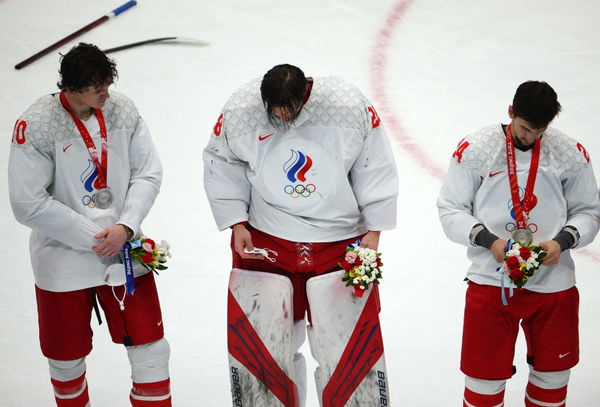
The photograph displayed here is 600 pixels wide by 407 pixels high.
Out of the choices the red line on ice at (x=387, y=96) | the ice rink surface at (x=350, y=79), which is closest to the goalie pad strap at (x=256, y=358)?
the ice rink surface at (x=350, y=79)

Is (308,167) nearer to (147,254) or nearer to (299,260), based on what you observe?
(299,260)

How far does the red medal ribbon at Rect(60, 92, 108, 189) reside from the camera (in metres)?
3.44

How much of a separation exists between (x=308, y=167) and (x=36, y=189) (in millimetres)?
924

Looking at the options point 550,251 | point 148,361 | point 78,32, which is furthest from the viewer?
point 78,32

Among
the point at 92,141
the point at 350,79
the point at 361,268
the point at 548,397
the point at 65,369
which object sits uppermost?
the point at 92,141

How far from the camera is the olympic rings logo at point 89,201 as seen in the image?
350 cm

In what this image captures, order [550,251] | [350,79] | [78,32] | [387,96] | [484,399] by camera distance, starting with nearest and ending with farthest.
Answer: [550,251] → [484,399] → [387,96] → [350,79] → [78,32]

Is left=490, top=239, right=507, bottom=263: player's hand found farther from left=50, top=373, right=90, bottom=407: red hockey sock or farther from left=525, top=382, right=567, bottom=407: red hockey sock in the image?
left=50, top=373, right=90, bottom=407: red hockey sock

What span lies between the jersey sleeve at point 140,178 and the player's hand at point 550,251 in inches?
54.3

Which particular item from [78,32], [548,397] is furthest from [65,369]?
[78,32]

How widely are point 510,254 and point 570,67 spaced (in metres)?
3.71

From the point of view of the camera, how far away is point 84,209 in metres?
3.50

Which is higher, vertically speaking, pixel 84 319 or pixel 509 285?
pixel 509 285

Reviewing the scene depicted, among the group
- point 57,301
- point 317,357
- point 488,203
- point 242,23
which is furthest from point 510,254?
point 242,23
